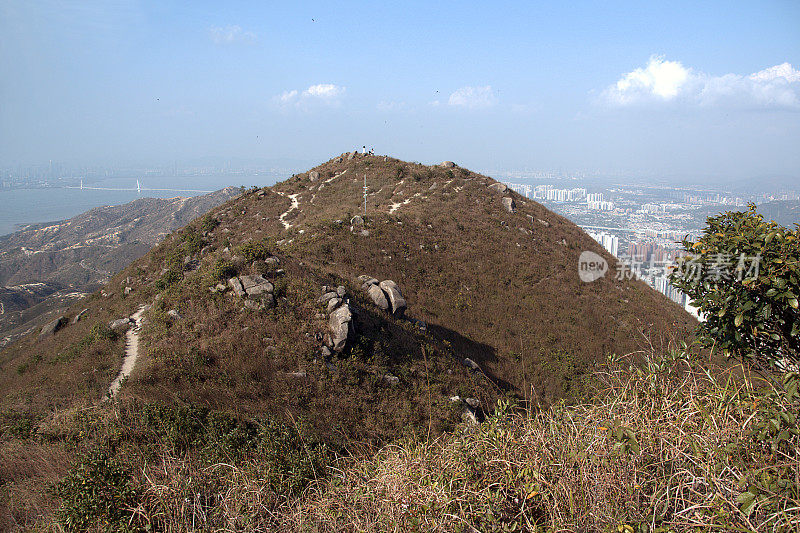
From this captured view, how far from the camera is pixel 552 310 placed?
23516 mm

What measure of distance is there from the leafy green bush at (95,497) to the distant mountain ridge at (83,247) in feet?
215

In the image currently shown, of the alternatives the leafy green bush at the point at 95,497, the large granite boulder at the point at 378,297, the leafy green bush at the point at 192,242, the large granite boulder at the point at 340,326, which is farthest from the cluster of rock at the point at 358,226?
the leafy green bush at the point at 95,497

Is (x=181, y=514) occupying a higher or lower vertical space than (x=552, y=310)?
higher

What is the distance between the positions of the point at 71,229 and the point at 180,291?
558ft

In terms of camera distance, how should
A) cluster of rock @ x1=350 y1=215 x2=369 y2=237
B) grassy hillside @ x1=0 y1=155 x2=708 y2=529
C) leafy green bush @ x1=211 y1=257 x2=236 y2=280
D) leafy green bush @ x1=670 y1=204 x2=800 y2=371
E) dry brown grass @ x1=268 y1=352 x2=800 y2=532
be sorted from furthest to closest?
cluster of rock @ x1=350 y1=215 x2=369 y2=237 → leafy green bush @ x1=211 y1=257 x2=236 y2=280 → grassy hillside @ x1=0 y1=155 x2=708 y2=529 → leafy green bush @ x1=670 y1=204 x2=800 y2=371 → dry brown grass @ x1=268 y1=352 x2=800 y2=532

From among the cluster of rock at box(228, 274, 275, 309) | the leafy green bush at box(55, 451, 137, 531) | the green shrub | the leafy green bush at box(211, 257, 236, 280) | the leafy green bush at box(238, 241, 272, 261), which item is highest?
the green shrub

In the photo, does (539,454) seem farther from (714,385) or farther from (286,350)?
(286,350)

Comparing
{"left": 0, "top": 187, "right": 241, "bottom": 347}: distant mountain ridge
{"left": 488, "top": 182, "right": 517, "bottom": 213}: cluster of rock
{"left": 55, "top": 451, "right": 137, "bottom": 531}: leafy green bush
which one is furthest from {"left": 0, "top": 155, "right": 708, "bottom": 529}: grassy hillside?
{"left": 0, "top": 187, "right": 241, "bottom": 347}: distant mountain ridge

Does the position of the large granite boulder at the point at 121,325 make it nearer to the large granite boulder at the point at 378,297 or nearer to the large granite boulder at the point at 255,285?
the large granite boulder at the point at 255,285

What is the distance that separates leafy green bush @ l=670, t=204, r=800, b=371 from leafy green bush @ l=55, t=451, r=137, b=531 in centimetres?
747

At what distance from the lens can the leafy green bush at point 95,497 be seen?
4090 millimetres

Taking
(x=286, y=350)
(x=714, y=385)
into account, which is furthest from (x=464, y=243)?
(x=714, y=385)

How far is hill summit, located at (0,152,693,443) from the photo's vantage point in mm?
10367

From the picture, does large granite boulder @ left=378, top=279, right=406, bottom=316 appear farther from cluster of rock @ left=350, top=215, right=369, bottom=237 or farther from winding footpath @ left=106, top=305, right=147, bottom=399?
cluster of rock @ left=350, top=215, right=369, bottom=237
